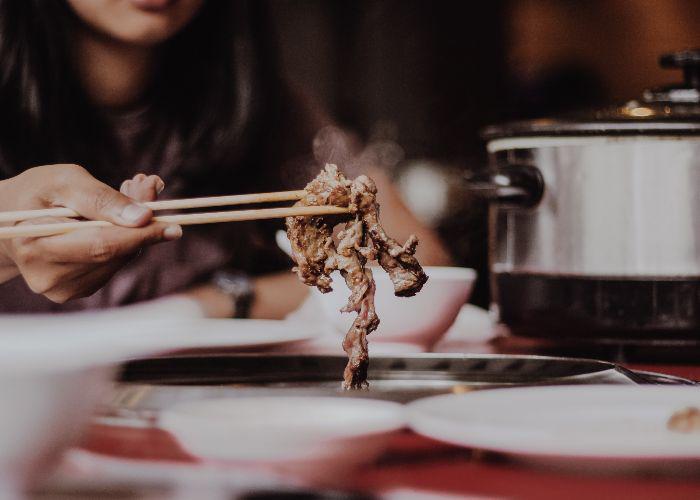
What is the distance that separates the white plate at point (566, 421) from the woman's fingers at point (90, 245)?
2.14ft

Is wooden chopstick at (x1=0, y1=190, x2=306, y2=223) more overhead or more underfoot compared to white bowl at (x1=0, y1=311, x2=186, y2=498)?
more overhead

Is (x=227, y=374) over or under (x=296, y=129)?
under

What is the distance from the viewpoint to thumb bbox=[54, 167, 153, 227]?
975 millimetres

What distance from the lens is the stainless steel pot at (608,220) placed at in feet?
3.62

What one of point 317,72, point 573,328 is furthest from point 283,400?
point 317,72

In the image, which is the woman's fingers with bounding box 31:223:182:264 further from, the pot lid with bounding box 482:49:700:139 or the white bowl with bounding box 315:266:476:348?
the pot lid with bounding box 482:49:700:139

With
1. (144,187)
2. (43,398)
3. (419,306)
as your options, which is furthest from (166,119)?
(43,398)

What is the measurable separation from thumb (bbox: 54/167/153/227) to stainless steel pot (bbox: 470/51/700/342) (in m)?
0.47

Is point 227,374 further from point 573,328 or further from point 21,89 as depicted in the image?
point 21,89

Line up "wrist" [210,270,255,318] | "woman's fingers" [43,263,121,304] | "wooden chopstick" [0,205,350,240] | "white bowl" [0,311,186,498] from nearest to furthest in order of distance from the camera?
"white bowl" [0,311,186,498] → "wooden chopstick" [0,205,350,240] → "woman's fingers" [43,263,121,304] → "wrist" [210,270,255,318]

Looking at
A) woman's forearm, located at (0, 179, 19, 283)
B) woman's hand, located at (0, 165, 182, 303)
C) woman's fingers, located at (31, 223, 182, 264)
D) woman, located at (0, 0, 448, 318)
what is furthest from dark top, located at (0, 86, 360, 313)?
woman's fingers, located at (31, 223, 182, 264)

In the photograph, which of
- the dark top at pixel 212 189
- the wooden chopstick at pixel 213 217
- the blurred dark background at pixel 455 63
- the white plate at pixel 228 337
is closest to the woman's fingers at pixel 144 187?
the white plate at pixel 228 337

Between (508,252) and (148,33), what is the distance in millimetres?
1143

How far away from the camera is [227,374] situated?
0.83m
